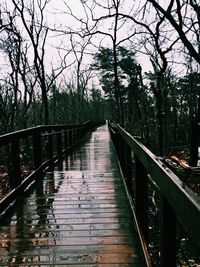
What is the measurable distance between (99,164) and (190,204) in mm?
9466

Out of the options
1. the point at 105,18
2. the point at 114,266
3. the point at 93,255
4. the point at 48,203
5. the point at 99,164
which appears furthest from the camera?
the point at 105,18

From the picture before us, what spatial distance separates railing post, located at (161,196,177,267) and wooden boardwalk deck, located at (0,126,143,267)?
1.26 m

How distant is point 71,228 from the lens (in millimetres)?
4777

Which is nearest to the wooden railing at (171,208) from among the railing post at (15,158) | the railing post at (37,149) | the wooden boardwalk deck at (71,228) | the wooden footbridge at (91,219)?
the wooden footbridge at (91,219)

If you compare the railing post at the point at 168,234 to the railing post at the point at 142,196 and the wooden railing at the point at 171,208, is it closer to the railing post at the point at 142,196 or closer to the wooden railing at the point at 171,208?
the wooden railing at the point at 171,208

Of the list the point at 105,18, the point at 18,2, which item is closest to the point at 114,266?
the point at 105,18

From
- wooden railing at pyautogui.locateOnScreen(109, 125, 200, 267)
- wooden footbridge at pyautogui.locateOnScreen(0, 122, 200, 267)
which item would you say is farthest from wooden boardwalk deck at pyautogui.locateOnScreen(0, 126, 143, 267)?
wooden railing at pyautogui.locateOnScreen(109, 125, 200, 267)

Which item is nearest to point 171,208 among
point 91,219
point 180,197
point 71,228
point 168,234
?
point 168,234

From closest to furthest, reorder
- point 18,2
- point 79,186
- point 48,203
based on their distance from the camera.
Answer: point 48,203 < point 79,186 < point 18,2

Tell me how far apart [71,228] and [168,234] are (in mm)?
2586

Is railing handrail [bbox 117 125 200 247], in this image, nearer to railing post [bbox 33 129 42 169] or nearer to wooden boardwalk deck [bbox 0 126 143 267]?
wooden boardwalk deck [bbox 0 126 143 267]

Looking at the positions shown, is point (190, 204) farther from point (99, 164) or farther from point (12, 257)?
point (99, 164)

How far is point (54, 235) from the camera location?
4496mm

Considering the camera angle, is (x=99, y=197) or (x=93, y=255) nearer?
(x=93, y=255)
